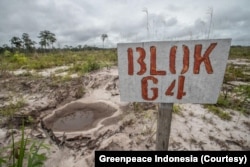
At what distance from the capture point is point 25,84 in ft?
19.0

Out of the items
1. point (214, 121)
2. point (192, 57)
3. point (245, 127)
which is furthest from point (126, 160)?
point (245, 127)

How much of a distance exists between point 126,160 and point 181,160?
1.76 ft

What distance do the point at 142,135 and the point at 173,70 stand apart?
6.18 feet

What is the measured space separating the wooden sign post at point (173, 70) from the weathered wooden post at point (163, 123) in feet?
0.41

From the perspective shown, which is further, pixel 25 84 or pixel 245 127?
pixel 25 84

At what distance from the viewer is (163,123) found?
1382 mm

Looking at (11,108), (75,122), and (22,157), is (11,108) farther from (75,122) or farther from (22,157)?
(22,157)

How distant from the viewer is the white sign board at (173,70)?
1.02 m

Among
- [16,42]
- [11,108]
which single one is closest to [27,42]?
[16,42]

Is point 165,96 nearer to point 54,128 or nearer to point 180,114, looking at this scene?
point 180,114

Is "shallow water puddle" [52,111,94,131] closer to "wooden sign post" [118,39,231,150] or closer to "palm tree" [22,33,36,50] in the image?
"wooden sign post" [118,39,231,150]

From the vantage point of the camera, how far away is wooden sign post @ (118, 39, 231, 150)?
1.02m

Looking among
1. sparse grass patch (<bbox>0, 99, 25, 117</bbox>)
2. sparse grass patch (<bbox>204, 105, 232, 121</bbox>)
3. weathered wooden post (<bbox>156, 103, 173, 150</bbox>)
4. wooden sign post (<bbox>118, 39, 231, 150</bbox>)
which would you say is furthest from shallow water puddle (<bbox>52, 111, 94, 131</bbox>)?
sparse grass patch (<bbox>204, 105, 232, 121</bbox>)
